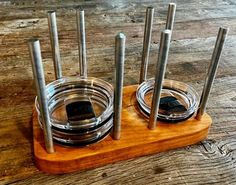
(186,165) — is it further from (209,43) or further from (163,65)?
(209,43)

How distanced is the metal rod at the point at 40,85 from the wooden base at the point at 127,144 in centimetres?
2

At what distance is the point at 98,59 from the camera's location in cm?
65

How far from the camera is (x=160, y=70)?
0.38 m

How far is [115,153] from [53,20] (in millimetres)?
212

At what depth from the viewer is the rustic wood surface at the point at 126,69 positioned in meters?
0.39

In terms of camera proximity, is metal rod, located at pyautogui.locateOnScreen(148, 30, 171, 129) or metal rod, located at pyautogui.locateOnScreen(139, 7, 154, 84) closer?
metal rod, located at pyautogui.locateOnScreen(148, 30, 171, 129)

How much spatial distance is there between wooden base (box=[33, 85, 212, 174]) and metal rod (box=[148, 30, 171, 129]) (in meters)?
0.02

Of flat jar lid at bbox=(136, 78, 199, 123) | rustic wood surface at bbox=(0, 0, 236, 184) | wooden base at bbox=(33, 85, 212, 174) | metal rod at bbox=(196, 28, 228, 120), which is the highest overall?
Answer: metal rod at bbox=(196, 28, 228, 120)

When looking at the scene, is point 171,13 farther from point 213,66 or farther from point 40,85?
point 40,85

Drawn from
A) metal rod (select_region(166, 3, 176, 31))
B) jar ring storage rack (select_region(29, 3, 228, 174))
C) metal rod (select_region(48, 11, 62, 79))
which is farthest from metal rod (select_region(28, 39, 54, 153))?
metal rod (select_region(166, 3, 176, 31))

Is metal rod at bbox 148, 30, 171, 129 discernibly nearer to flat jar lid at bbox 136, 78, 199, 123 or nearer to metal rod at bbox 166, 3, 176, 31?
flat jar lid at bbox 136, 78, 199, 123

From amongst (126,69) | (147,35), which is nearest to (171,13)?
(147,35)

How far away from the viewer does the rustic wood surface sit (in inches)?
15.3

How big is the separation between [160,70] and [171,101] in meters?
0.09
